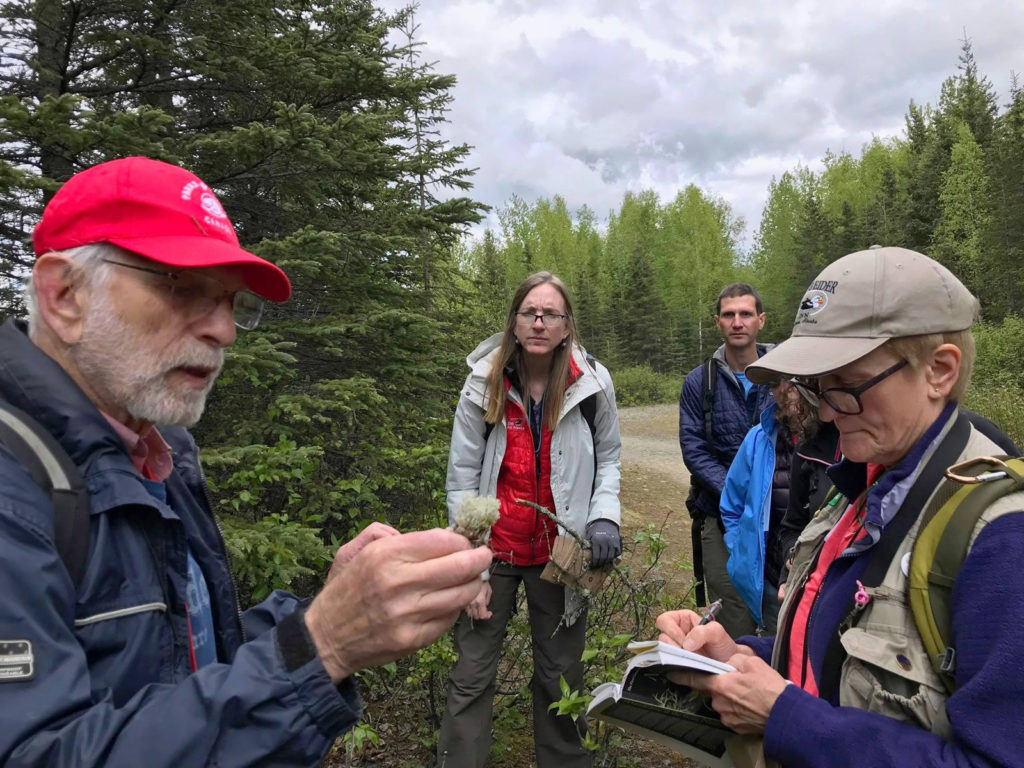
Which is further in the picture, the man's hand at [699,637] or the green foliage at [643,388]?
the green foliage at [643,388]

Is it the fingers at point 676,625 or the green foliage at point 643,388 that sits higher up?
the fingers at point 676,625

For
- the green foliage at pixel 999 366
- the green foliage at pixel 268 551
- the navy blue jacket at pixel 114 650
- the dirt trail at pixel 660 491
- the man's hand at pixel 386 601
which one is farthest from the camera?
the green foliage at pixel 999 366

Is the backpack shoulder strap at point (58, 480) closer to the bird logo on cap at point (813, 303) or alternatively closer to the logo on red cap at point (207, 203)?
the logo on red cap at point (207, 203)

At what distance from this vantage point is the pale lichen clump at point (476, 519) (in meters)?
1.43

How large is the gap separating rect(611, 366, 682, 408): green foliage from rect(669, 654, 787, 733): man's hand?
29709 mm

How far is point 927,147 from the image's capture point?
3316 cm

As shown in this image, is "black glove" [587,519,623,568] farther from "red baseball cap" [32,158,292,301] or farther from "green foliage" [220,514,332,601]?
"red baseball cap" [32,158,292,301]

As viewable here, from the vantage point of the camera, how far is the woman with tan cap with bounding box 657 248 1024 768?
1284 millimetres

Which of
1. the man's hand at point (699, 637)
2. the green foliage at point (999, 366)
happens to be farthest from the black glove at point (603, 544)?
the green foliage at point (999, 366)

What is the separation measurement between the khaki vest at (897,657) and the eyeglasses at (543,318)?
2271mm

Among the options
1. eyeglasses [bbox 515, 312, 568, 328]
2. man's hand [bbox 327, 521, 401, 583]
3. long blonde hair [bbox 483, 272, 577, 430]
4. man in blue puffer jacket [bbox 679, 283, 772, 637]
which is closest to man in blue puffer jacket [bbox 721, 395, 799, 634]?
man in blue puffer jacket [bbox 679, 283, 772, 637]

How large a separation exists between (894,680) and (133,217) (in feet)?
7.36

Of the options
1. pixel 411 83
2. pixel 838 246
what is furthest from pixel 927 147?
pixel 411 83

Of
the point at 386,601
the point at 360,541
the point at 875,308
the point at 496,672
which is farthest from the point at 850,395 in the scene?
the point at 496,672
